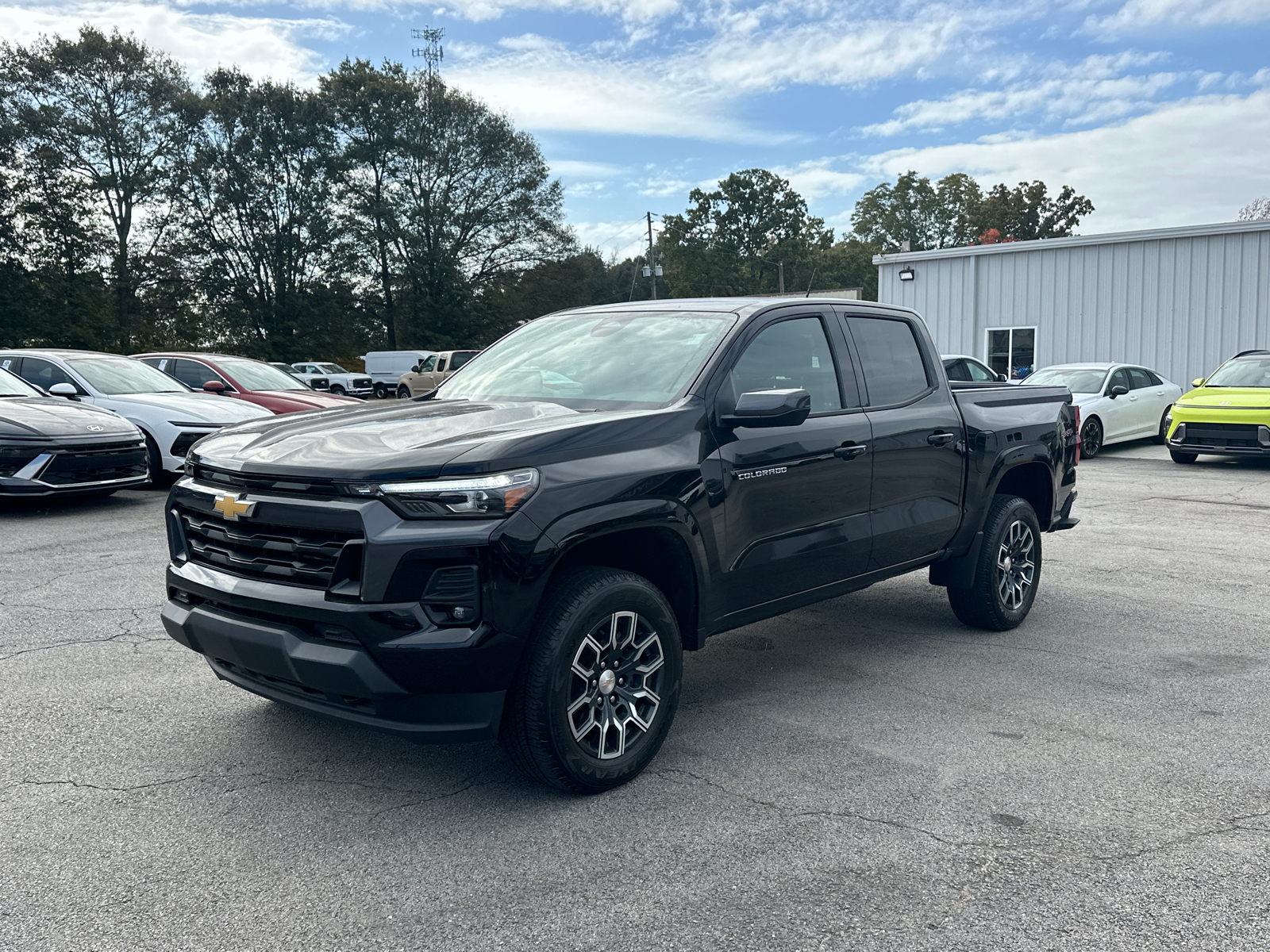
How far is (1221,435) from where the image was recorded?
14.1 meters

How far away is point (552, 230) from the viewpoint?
171 feet

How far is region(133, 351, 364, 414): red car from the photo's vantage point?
13.1 m

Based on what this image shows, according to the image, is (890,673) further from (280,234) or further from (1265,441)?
(280,234)

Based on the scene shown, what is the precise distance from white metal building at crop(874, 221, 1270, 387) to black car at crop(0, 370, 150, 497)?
61.9 feet

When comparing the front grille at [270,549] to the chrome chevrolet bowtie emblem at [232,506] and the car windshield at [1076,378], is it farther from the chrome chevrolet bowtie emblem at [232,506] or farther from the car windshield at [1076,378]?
the car windshield at [1076,378]

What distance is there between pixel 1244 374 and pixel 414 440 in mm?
15105

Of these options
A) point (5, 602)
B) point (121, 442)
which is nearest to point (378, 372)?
point (121, 442)

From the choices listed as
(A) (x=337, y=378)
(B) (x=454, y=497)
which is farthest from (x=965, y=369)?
(A) (x=337, y=378)

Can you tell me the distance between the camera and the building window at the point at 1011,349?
2472 centimetres

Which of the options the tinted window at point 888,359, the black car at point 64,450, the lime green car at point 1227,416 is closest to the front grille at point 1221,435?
the lime green car at point 1227,416

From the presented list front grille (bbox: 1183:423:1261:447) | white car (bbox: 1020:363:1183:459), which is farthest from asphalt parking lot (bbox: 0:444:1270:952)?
white car (bbox: 1020:363:1183:459)

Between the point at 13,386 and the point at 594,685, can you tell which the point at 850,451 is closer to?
the point at 594,685

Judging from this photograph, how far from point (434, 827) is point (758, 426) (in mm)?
1944

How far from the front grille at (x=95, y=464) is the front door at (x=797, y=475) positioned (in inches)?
315
